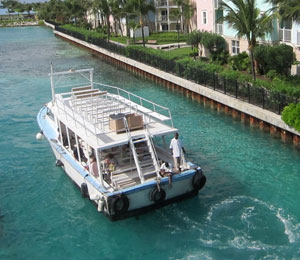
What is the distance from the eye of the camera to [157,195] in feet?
51.6

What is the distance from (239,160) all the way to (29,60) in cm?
4543

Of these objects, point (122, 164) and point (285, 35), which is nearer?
point (122, 164)

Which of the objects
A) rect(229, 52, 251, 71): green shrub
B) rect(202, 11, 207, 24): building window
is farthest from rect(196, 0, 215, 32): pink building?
rect(229, 52, 251, 71): green shrub

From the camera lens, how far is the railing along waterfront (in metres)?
24.3

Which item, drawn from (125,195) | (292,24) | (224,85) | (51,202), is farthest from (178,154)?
(292,24)

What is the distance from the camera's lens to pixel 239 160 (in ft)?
70.1

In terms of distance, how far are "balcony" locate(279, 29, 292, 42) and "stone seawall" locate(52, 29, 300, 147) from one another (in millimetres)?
8449

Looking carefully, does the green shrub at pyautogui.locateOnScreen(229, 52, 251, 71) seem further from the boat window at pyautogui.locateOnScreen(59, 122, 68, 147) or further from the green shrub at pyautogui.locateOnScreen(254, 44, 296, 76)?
the boat window at pyautogui.locateOnScreen(59, 122, 68, 147)

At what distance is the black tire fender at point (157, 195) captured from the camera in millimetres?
15680

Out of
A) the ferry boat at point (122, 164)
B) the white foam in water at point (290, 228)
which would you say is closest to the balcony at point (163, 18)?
the ferry boat at point (122, 164)

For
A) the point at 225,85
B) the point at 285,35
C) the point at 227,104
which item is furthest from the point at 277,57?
the point at 227,104

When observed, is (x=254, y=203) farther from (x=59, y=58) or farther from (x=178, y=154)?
(x=59, y=58)

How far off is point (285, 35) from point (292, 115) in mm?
15178

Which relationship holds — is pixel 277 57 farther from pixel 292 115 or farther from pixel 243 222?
pixel 243 222
